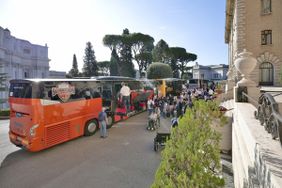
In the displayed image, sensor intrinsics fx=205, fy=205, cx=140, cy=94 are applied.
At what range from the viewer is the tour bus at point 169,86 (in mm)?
24938

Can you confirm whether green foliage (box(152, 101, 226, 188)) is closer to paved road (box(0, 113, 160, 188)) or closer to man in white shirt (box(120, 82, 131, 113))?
paved road (box(0, 113, 160, 188))

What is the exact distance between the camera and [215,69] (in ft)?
Result: 297

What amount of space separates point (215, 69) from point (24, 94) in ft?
298

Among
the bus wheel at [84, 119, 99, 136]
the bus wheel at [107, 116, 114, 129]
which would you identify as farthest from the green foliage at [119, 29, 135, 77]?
the bus wheel at [84, 119, 99, 136]

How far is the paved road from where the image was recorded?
6.21 m

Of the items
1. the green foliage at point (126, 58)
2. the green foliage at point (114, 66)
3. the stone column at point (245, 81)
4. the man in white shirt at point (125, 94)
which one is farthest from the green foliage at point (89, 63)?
the stone column at point (245, 81)

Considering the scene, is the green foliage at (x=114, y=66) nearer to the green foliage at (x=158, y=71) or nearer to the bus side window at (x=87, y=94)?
the green foliage at (x=158, y=71)

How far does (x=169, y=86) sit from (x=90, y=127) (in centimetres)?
1972

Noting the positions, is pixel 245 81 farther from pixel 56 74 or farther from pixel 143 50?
pixel 56 74

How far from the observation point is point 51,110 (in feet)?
29.1

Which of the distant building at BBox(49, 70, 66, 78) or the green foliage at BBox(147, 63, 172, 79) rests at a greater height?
the distant building at BBox(49, 70, 66, 78)

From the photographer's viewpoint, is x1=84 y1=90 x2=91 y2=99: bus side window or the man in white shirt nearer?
x1=84 y1=90 x2=91 y2=99: bus side window

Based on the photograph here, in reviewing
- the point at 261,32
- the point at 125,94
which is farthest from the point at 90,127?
the point at 261,32

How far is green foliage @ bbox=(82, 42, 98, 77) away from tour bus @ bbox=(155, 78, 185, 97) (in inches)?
1373
